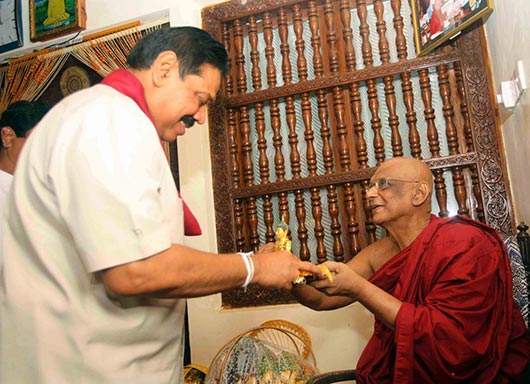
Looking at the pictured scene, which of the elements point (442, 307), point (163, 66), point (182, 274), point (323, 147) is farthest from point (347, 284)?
point (323, 147)

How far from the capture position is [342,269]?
1.90m

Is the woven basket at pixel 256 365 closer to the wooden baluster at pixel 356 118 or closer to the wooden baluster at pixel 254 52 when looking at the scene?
the wooden baluster at pixel 356 118

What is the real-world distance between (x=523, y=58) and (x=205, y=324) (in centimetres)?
222

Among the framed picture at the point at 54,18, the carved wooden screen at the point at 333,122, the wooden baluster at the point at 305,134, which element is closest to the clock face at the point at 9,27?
the framed picture at the point at 54,18

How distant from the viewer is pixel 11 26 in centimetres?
396

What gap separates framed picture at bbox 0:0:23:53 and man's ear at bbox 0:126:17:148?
1.63 meters

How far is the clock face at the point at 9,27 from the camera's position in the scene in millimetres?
3932

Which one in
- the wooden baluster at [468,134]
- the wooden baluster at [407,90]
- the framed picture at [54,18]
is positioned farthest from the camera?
the framed picture at [54,18]

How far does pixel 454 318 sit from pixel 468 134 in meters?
1.31

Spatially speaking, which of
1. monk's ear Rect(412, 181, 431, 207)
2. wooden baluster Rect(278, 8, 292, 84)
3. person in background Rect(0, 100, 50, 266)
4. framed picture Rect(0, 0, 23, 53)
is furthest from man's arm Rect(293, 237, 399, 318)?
framed picture Rect(0, 0, 23, 53)

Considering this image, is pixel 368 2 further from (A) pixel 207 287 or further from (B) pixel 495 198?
(A) pixel 207 287

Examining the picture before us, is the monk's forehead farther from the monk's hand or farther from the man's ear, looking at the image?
the man's ear

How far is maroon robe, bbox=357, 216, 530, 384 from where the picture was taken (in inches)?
70.9

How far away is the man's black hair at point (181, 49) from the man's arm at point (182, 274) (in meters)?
0.57
